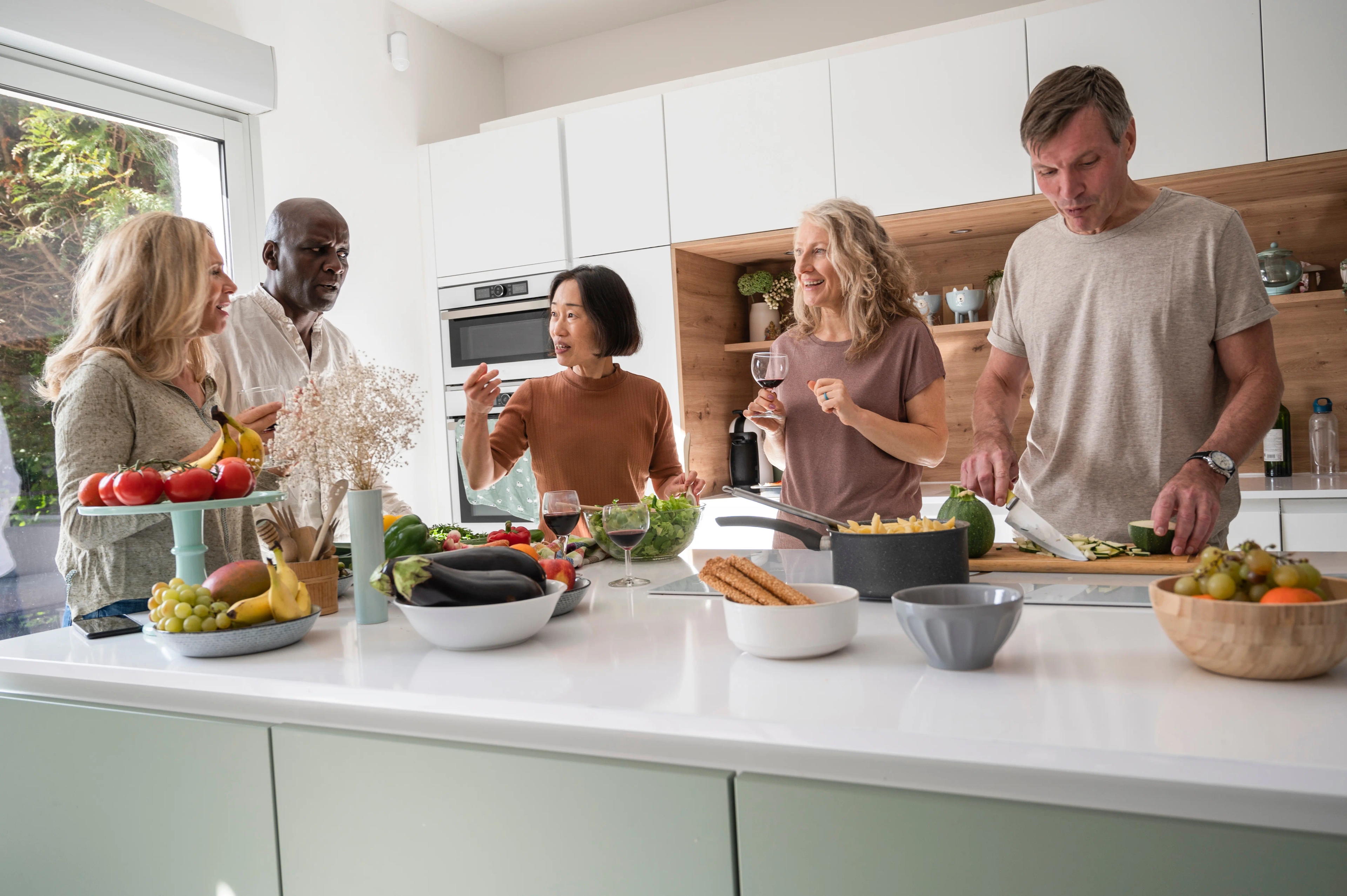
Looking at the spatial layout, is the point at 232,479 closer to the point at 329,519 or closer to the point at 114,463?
the point at 329,519

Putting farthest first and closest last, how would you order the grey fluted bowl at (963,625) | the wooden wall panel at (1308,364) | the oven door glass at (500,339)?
the oven door glass at (500,339)
the wooden wall panel at (1308,364)
the grey fluted bowl at (963,625)

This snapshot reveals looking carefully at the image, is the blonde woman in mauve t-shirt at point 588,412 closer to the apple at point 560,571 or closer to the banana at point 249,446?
the banana at point 249,446

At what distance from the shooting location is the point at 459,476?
401 centimetres

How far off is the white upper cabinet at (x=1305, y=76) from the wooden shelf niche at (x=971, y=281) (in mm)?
68

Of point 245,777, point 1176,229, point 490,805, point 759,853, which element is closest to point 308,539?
point 245,777

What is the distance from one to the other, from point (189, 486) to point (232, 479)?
53mm

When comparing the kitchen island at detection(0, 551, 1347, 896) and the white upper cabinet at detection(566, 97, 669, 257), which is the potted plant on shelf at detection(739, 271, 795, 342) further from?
the kitchen island at detection(0, 551, 1347, 896)

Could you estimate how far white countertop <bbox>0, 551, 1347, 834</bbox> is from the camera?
720 millimetres

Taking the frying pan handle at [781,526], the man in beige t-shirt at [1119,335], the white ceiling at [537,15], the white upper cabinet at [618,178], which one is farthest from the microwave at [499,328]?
the frying pan handle at [781,526]

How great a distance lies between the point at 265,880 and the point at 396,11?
3.72m

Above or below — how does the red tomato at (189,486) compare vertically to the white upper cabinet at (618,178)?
below

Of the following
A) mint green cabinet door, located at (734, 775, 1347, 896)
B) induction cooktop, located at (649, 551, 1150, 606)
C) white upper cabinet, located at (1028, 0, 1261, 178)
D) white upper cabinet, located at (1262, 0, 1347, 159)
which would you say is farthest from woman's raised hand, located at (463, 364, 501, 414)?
white upper cabinet, located at (1262, 0, 1347, 159)

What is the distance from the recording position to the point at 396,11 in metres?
3.96

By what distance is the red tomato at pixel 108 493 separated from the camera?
1.30m
